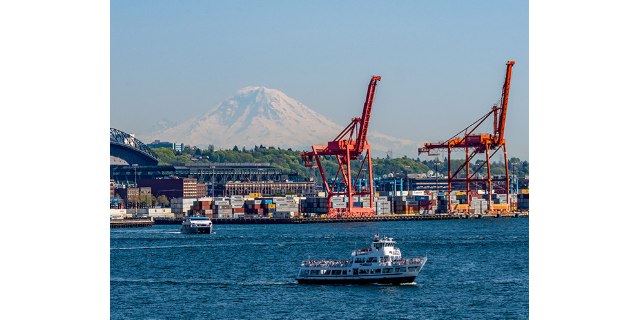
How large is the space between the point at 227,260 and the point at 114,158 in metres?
138

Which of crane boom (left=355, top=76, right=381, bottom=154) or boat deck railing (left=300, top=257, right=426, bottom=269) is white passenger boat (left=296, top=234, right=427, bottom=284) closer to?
boat deck railing (left=300, top=257, right=426, bottom=269)

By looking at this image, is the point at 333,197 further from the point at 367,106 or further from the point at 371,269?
the point at 371,269

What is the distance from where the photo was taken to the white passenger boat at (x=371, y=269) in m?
37.5

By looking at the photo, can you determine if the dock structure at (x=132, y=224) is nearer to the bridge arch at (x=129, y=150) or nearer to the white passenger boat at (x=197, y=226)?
the white passenger boat at (x=197, y=226)

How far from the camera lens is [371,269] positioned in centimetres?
3784

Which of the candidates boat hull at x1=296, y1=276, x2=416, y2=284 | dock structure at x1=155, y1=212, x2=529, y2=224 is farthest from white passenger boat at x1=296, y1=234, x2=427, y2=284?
dock structure at x1=155, y1=212, x2=529, y2=224

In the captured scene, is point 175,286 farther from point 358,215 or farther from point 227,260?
point 358,215

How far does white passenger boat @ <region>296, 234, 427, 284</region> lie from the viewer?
3747 cm

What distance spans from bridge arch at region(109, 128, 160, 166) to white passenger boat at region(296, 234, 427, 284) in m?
147
